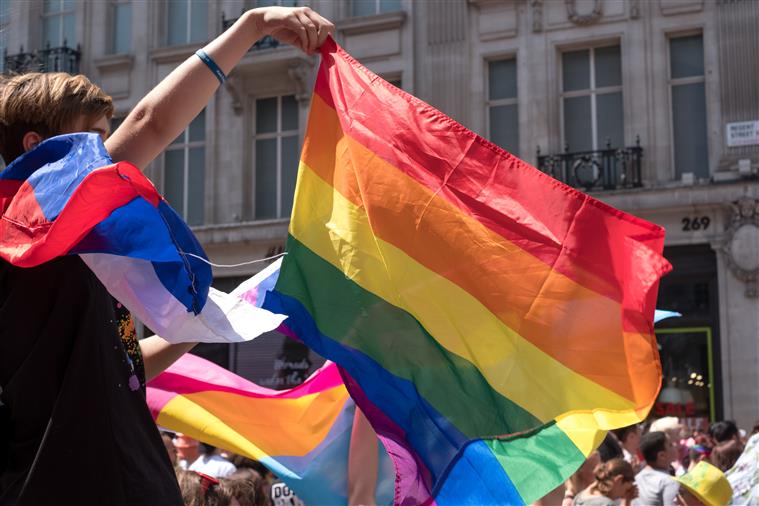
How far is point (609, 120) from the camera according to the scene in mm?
19188

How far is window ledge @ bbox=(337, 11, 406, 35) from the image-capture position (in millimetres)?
20641

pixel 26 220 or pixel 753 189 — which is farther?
pixel 753 189

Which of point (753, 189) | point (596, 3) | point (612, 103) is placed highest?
point (596, 3)

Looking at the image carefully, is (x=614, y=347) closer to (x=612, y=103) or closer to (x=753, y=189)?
(x=753, y=189)

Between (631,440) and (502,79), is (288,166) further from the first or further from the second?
(631,440)

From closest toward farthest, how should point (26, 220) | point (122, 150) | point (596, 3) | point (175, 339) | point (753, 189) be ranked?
point (26, 220) → point (175, 339) → point (122, 150) → point (753, 189) → point (596, 3)

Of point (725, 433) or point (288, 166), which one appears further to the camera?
point (288, 166)

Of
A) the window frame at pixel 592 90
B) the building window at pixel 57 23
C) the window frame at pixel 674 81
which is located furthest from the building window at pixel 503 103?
the building window at pixel 57 23

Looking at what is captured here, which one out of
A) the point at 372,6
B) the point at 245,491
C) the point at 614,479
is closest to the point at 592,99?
the point at 372,6

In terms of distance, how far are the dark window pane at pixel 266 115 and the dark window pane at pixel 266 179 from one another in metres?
0.24

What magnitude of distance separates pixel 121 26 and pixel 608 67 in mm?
10638

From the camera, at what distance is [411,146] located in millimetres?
3875

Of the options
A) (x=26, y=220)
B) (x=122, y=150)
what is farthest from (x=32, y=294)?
(x=122, y=150)

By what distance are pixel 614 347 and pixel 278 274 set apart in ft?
3.79
